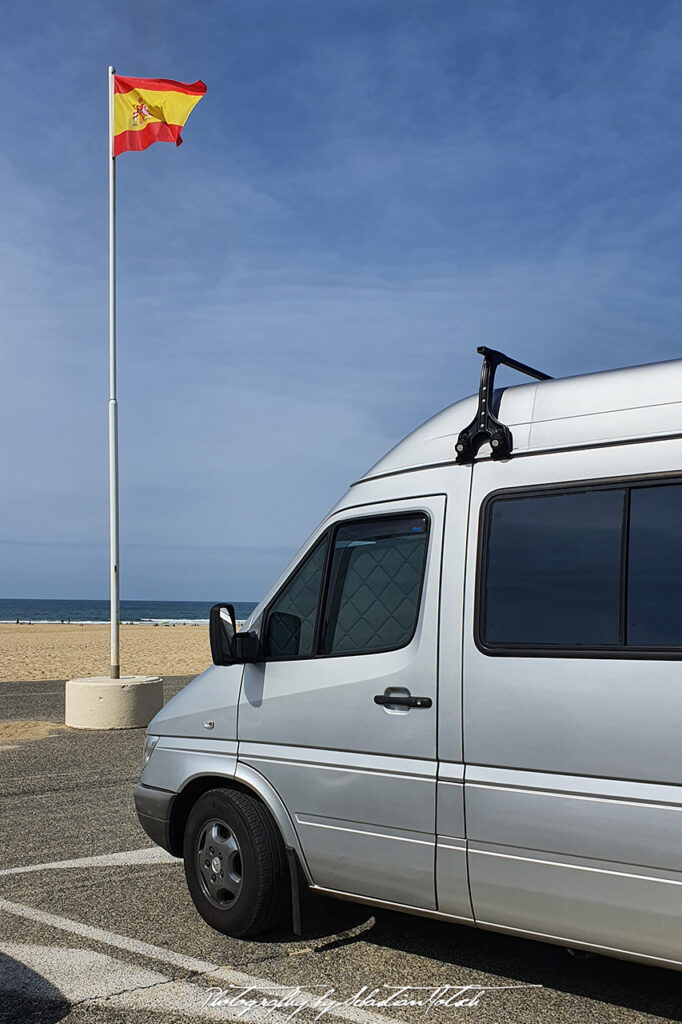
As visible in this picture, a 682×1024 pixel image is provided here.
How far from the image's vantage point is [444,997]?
168 inches

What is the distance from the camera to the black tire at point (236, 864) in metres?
4.86

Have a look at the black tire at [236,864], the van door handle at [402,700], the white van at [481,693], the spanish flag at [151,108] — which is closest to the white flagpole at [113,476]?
the spanish flag at [151,108]

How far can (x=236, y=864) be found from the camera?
5.03 metres

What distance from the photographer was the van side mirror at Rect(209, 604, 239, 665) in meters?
5.14

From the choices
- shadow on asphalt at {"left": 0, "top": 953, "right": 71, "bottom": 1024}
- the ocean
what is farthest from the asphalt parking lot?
the ocean

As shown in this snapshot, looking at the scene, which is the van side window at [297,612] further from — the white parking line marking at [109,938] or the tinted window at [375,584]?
the white parking line marking at [109,938]

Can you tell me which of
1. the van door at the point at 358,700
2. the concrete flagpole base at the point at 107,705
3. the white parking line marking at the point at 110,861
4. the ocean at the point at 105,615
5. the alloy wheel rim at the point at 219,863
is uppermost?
the van door at the point at 358,700

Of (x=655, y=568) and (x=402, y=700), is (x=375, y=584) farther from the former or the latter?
(x=655, y=568)

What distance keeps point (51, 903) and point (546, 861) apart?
301 centimetres

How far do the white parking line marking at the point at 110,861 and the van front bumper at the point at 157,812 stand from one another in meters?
1.01

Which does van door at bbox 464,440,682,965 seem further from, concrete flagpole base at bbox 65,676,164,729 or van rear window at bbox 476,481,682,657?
concrete flagpole base at bbox 65,676,164,729

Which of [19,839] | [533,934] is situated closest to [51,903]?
[19,839]

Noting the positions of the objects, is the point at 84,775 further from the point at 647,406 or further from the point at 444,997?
the point at 647,406

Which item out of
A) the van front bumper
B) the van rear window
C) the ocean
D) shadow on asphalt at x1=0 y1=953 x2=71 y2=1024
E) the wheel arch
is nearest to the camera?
the van rear window
